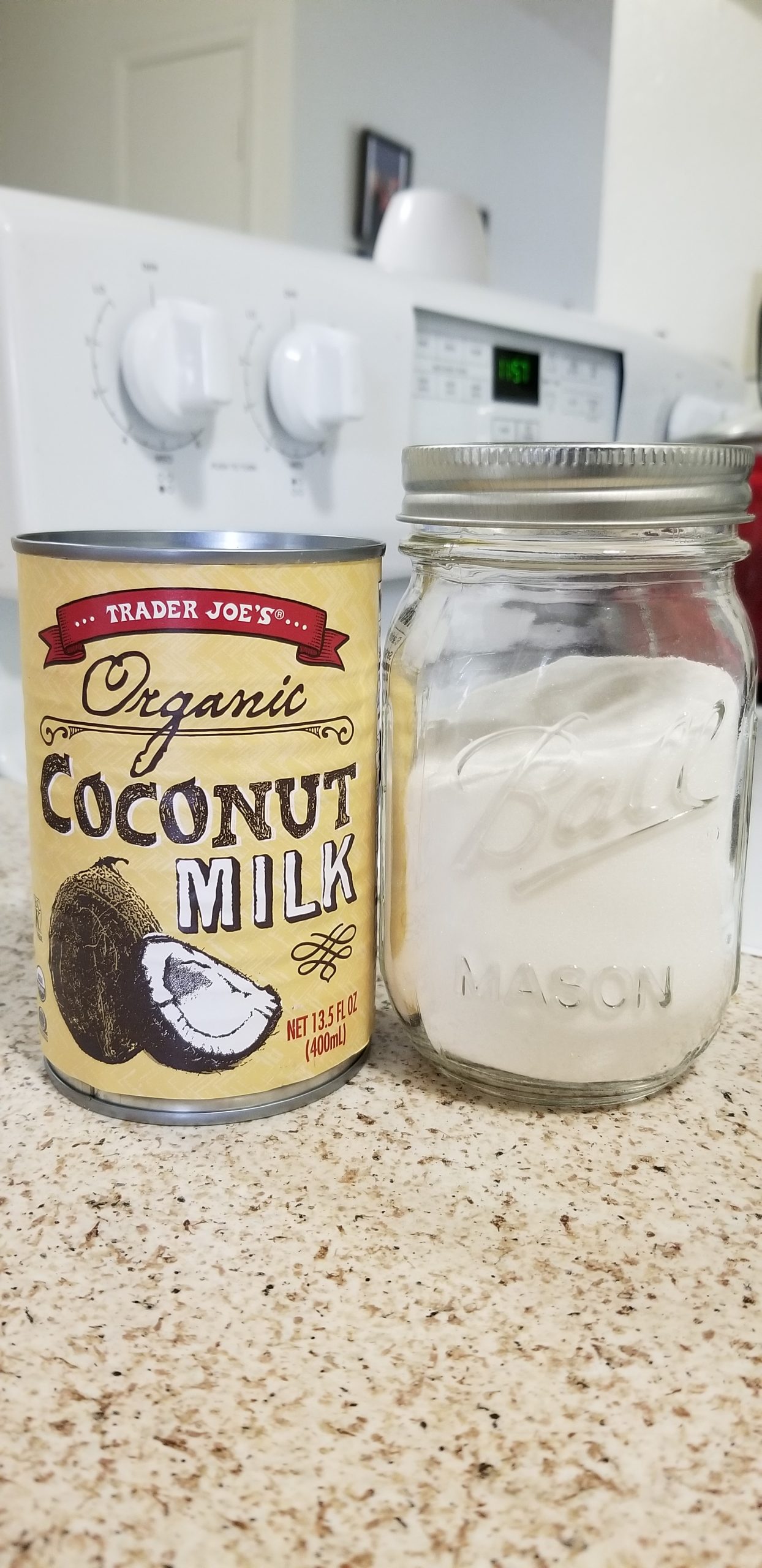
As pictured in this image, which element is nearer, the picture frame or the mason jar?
the mason jar

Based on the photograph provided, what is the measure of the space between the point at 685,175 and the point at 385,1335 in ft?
4.09

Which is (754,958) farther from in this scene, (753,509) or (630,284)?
(630,284)

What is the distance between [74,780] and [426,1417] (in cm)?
20

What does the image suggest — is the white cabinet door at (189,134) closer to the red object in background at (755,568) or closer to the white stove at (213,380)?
the white stove at (213,380)

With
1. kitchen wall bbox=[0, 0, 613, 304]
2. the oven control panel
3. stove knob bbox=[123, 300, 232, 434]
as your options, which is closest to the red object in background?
the oven control panel

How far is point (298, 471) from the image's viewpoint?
2.22 ft

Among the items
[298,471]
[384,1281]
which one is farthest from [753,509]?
[384,1281]

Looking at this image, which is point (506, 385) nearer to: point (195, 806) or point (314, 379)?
point (314, 379)

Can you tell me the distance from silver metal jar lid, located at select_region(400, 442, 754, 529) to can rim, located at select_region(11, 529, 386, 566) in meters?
0.04

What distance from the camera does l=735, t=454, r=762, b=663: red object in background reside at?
0.73 metres

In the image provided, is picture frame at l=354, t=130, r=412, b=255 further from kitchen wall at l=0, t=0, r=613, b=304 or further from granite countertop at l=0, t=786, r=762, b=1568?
granite countertop at l=0, t=786, r=762, b=1568

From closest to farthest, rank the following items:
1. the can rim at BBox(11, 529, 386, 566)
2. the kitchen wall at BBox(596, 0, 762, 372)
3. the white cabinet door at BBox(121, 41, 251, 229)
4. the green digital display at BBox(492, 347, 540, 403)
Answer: the can rim at BBox(11, 529, 386, 566)
the green digital display at BBox(492, 347, 540, 403)
the kitchen wall at BBox(596, 0, 762, 372)
the white cabinet door at BBox(121, 41, 251, 229)

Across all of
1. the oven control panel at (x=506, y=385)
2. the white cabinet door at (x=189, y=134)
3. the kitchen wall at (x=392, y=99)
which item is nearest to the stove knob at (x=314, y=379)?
the oven control panel at (x=506, y=385)

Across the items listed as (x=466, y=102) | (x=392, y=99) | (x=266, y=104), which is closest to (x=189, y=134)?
(x=266, y=104)
